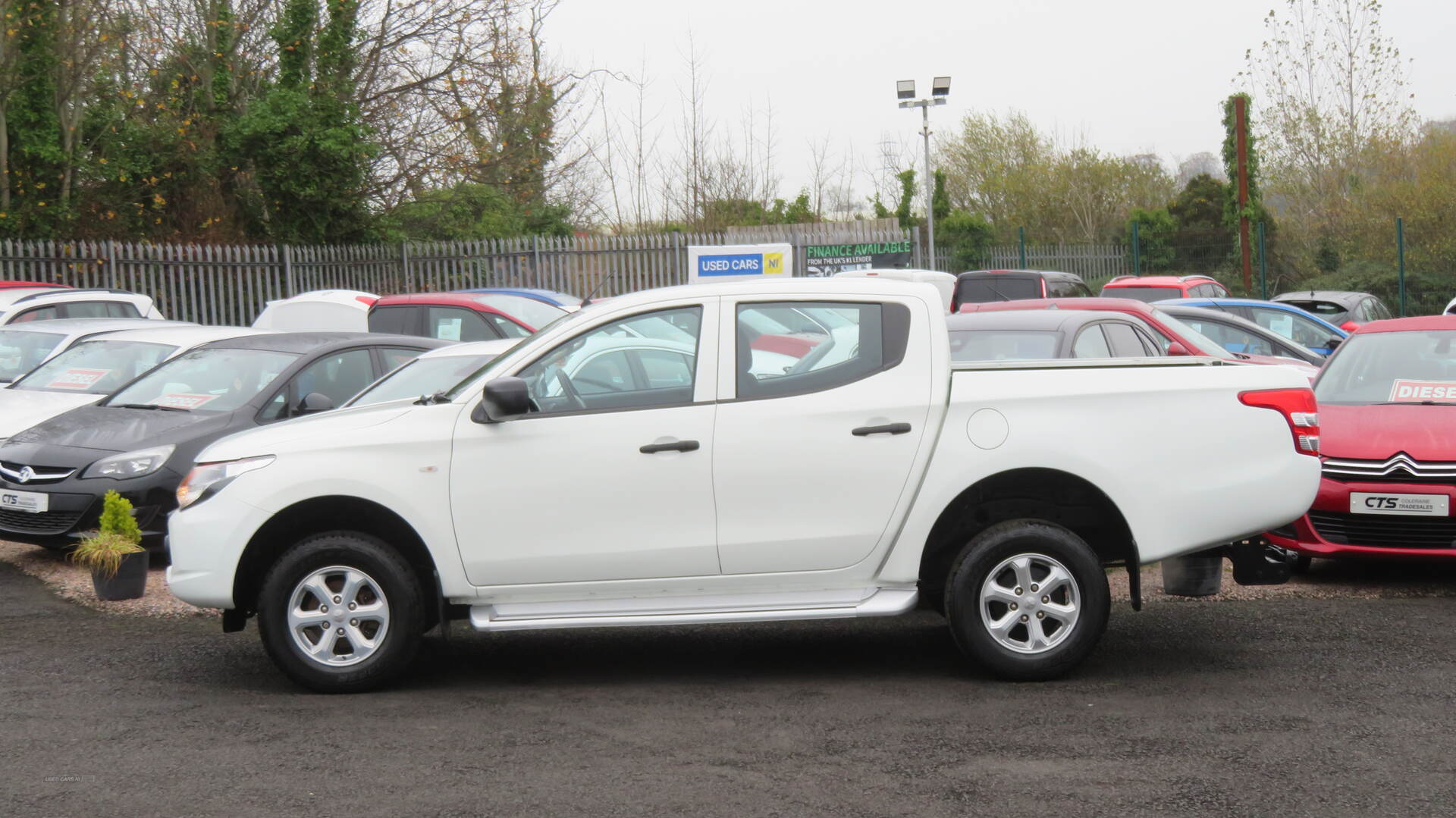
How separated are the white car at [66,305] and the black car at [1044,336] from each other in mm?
10329

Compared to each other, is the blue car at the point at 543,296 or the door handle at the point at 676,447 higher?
the blue car at the point at 543,296

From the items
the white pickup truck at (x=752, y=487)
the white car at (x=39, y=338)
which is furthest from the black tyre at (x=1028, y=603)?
the white car at (x=39, y=338)

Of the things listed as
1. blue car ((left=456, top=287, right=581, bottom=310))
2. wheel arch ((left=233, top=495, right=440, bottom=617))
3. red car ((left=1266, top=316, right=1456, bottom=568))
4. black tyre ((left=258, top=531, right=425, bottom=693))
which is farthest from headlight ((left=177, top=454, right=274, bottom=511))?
blue car ((left=456, top=287, right=581, bottom=310))

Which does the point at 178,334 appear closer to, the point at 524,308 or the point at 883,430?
the point at 524,308

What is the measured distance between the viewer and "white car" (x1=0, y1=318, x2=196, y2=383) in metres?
12.7

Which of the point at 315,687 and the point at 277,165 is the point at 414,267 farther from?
the point at 315,687

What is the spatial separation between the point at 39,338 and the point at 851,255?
1619 cm

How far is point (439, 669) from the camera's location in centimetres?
660

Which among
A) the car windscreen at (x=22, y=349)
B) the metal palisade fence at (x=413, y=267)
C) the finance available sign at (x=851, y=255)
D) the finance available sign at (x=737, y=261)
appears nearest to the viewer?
the car windscreen at (x=22, y=349)

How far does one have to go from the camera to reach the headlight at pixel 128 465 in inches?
349

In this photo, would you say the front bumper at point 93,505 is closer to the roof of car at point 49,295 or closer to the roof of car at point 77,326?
the roof of car at point 77,326

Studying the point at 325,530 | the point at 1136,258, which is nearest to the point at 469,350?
the point at 325,530

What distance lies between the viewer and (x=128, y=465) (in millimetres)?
8914

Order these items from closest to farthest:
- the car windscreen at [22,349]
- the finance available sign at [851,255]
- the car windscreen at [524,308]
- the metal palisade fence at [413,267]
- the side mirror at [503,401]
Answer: the side mirror at [503,401] → the car windscreen at [22,349] → the car windscreen at [524,308] → the metal palisade fence at [413,267] → the finance available sign at [851,255]
